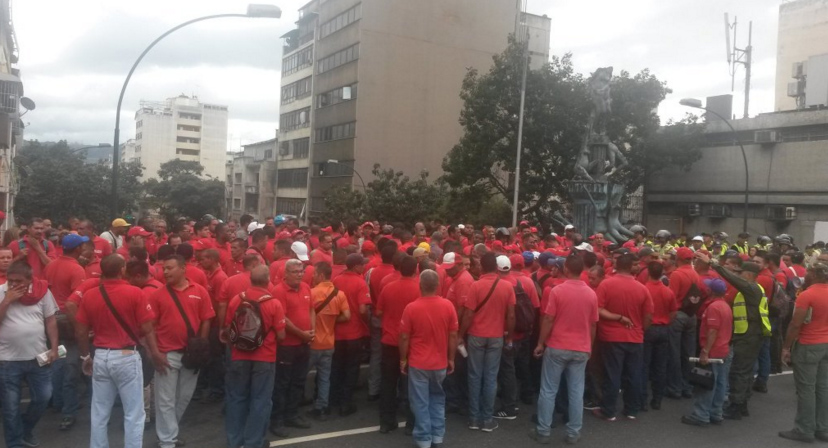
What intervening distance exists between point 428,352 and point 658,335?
332cm

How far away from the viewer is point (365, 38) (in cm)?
4294

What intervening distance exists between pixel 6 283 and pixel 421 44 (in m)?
41.3

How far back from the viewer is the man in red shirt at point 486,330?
6852 mm

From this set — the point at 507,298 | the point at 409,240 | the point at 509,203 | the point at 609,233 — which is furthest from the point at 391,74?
the point at 507,298

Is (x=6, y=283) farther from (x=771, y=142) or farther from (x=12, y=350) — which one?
(x=771, y=142)

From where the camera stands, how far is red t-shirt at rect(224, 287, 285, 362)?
19.2 feet

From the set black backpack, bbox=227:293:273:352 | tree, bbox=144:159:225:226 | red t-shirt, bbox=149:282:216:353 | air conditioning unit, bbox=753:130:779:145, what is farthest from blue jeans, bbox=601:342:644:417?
tree, bbox=144:159:225:226

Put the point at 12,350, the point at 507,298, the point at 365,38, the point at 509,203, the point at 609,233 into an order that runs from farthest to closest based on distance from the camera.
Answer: the point at 365,38, the point at 509,203, the point at 609,233, the point at 507,298, the point at 12,350

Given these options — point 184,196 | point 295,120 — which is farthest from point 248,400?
point 184,196

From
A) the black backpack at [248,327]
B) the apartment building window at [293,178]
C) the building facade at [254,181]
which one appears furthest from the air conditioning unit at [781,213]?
the building facade at [254,181]

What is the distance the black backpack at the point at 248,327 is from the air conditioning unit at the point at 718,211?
30.5 m

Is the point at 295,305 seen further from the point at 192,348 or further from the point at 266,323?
the point at 192,348

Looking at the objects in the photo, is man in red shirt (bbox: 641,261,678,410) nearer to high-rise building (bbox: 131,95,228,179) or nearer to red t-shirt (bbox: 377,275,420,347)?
red t-shirt (bbox: 377,275,420,347)

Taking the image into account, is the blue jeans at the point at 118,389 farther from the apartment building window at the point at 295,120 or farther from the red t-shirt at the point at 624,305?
the apartment building window at the point at 295,120
